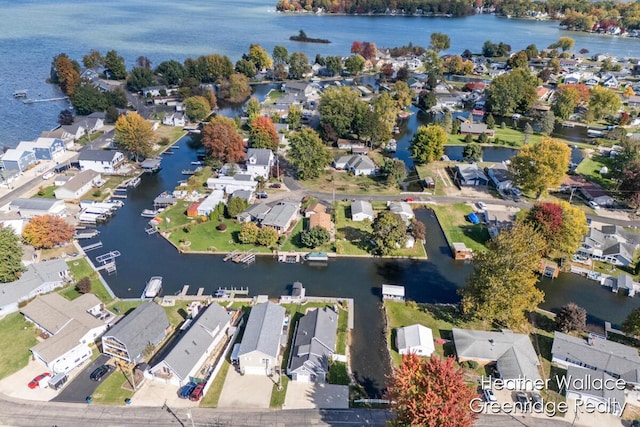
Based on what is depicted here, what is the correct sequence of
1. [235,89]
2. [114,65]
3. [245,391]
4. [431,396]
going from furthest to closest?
[114,65] < [235,89] < [245,391] < [431,396]

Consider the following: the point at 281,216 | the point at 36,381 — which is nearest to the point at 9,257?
the point at 36,381

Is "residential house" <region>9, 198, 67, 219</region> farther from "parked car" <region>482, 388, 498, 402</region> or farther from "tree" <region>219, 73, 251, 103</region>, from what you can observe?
"tree" <region>219, 73, 251, 103</region>

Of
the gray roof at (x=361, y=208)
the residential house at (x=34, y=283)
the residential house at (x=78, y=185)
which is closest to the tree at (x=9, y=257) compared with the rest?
the residential house at (x=34, y=283)

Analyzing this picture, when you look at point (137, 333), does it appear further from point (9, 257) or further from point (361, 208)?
point (361, 208)

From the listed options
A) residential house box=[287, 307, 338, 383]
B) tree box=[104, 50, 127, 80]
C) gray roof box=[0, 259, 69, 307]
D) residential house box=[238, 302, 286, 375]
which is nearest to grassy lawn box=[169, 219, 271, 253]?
gray roof box=[0, 259, 69, 307]

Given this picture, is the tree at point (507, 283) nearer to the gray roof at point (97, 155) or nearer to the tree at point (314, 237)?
the tree at point (314, 237)

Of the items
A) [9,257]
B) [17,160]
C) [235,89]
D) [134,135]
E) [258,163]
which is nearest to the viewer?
[9,257]

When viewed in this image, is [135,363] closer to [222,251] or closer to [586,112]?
[222,251]

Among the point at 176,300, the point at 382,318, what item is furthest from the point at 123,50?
the point at 382,318
